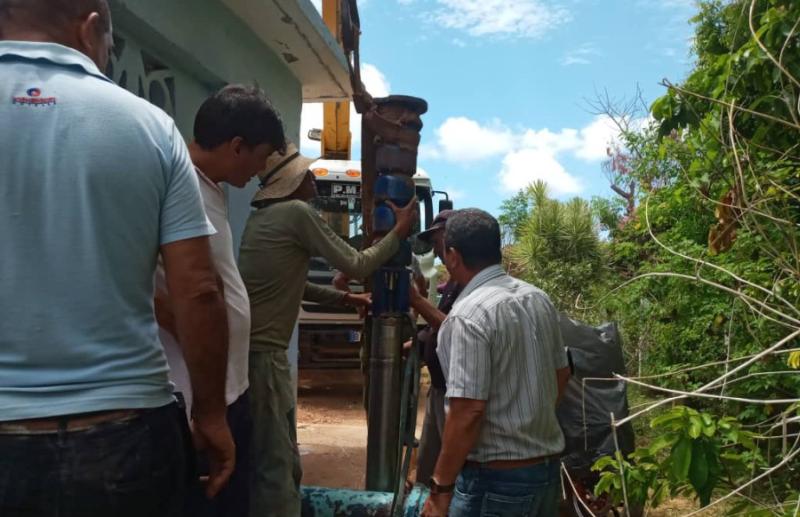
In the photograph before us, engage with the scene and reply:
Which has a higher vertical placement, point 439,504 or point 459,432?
point 459,432

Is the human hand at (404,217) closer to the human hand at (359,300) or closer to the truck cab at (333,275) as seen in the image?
the human hand at (359,300)

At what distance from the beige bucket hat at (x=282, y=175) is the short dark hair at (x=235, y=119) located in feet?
1.81

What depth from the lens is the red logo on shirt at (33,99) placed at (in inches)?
49.8

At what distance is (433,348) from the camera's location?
10.6ft

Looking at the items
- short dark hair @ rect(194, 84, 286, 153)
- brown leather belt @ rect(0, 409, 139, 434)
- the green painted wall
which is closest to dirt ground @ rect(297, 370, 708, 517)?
the green painted wall

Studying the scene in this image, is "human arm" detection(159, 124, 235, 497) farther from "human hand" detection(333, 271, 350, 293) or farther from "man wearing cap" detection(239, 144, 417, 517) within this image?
"human hand" detection(333, 271, 350, 293)

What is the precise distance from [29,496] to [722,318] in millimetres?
4908

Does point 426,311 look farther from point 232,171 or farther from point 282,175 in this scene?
point 232,171

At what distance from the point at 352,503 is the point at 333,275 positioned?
18.7 ft

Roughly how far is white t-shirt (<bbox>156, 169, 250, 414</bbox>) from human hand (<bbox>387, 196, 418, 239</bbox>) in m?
1.01

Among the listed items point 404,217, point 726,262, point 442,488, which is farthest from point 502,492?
point 726,262

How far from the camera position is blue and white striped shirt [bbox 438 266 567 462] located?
213cm

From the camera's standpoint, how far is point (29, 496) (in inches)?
47.2

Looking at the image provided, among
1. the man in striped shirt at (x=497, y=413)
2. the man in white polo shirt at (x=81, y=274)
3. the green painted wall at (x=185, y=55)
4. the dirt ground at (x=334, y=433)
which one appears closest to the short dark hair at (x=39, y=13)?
the man in white polo shirt at (x=81, y=274)
